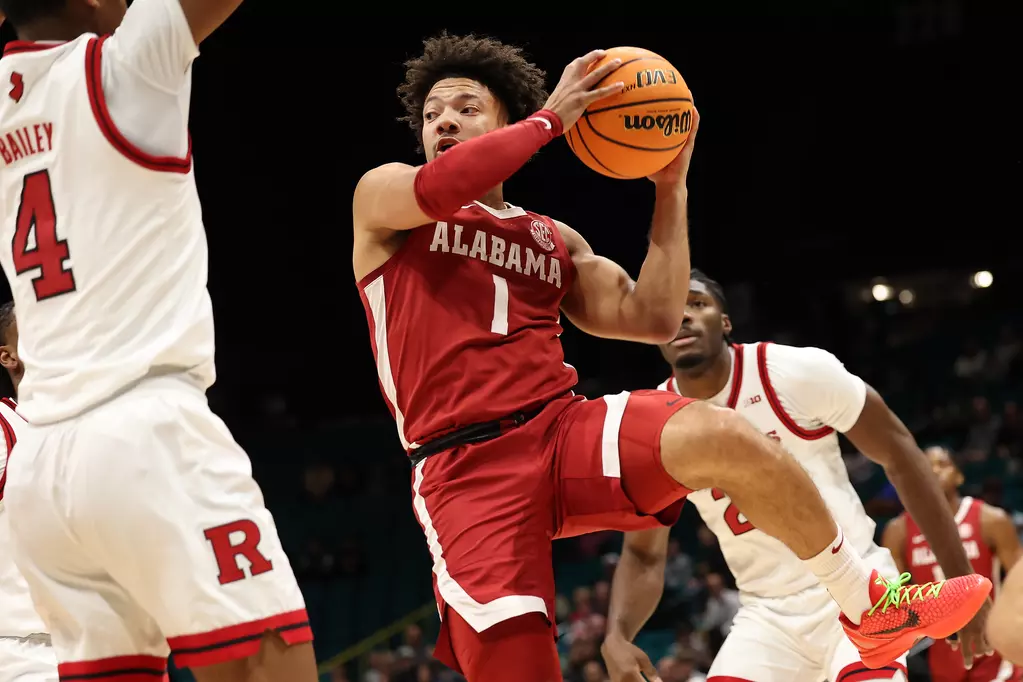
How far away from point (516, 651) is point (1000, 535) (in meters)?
5.25

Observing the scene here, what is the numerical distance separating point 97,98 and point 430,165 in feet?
3.67

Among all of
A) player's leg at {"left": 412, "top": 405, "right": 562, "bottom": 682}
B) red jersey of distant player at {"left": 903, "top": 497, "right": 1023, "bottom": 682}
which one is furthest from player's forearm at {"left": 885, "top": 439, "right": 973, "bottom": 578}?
red jersey of distant player at {"left": 903, "top": 497, "right": 1023, "bottom": 682}

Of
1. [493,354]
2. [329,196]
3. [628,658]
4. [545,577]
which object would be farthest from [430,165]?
[329,196]

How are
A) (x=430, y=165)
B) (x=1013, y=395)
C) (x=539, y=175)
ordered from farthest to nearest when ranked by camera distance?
(x=539, y=175), (x=1013, y=395), (x=430, y=165)

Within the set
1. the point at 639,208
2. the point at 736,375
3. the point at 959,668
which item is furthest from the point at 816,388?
the point at 639,208

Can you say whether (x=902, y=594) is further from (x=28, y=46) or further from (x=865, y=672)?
(x=28, y=46)

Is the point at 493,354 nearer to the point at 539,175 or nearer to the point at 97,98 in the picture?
the point at 97,98

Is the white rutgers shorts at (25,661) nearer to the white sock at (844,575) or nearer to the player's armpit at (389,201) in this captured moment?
the player's armpit at (389,201)

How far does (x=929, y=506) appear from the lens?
16.0ft

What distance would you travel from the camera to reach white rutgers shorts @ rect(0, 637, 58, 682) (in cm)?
396

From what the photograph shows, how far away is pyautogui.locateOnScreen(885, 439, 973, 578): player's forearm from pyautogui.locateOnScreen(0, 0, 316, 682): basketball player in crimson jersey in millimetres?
3041

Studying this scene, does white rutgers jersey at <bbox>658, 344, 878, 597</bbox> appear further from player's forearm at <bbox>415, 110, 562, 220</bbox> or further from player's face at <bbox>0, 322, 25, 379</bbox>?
player's face at <bbox>0, 322, 25, 379</bbox>

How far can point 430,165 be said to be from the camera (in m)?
3.54

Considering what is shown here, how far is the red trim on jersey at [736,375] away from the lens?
5.13m
